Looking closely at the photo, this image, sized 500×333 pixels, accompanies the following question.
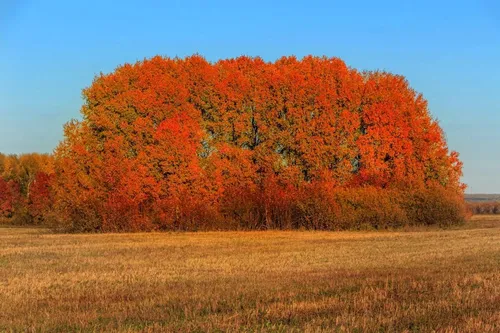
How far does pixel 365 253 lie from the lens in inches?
1021

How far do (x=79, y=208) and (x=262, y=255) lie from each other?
97.3 feet

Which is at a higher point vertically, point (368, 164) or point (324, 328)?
point (368, 164)

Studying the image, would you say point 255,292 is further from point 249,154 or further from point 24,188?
point 24,188

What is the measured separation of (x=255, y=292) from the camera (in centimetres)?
1386

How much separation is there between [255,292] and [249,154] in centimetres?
3857

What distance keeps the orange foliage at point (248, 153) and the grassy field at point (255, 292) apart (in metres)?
24.6

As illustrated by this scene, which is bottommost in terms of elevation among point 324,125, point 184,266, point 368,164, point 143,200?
point 184,266

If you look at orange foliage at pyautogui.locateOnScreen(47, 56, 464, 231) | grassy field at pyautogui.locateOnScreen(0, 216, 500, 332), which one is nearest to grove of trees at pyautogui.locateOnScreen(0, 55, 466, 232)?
orange foliage at pyautogui.locateOnScreen(47, 56, 464, 231)

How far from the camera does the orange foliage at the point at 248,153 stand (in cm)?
5025

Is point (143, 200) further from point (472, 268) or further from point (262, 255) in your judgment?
point (472, 268)

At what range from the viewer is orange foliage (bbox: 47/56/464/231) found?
50250 mm

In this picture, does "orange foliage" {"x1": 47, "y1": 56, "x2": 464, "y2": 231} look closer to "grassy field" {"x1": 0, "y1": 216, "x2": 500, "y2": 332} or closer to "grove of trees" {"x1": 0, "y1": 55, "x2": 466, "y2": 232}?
"grove of trees" {"x1": 0, "y1": 55, "x2": 466, "y2": 232}

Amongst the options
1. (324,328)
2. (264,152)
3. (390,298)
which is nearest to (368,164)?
(264,152)

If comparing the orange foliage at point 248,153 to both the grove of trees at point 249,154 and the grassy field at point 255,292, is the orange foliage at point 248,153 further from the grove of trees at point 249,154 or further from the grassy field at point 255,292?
the grassy field at point 255,292
